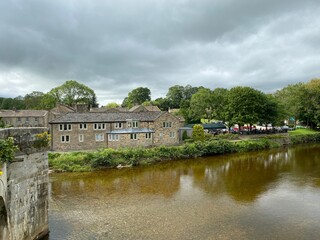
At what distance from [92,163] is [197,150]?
16.6 metres

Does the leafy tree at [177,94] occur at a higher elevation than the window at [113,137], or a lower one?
higher

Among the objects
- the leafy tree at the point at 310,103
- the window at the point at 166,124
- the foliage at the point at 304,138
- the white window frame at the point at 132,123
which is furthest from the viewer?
the leafy tree at the point at 310,103

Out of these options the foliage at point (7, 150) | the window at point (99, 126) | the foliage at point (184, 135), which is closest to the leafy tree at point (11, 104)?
the window at point (99, 126)

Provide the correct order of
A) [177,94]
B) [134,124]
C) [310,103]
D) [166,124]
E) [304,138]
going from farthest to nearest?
[177,94] → [310,103] → [304,138] → [166,124] → [134,124]

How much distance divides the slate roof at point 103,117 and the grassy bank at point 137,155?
24.9 feet

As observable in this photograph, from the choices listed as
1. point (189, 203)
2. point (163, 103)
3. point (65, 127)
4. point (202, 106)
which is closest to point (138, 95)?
point (163, 103)

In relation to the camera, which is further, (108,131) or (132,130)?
(108,131)

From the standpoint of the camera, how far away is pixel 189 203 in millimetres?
20016

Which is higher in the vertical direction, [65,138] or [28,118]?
[28,118]

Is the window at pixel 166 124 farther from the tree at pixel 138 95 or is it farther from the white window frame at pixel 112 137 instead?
the tree at pixel 138 95

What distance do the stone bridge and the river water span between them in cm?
236

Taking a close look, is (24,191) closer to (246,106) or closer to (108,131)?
(108,131)

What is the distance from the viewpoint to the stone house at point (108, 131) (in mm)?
40688

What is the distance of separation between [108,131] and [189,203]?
2509 cm
